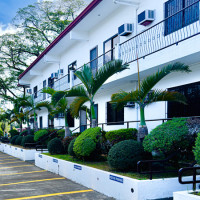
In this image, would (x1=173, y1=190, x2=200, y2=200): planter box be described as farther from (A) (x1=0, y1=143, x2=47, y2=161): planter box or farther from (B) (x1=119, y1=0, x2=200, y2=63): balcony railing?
(A) (x1=0, y1=143, x2=47, y2=161): planter box

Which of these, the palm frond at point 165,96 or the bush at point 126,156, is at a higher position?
the palm frond at point 165,96

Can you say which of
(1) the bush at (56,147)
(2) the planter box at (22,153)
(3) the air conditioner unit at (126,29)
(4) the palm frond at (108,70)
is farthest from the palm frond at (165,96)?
(2) the planter box at (22,153)

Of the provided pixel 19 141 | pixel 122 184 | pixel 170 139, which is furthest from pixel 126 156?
pixel 19 141

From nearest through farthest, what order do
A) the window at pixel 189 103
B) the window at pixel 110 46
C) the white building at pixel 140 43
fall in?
the white building at pixel 140 43, the window at pixel 189 103, the window at pixel 110 46

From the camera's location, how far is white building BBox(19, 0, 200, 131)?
9633 mm

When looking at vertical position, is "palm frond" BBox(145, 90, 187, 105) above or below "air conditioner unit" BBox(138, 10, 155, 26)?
below

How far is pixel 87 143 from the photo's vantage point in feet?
34.1

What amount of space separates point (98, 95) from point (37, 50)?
23344 millimetres

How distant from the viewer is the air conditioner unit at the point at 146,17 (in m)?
11.3

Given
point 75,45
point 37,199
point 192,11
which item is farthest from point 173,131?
point 75,45

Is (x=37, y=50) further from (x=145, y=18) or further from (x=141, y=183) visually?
(x=141, y=183)

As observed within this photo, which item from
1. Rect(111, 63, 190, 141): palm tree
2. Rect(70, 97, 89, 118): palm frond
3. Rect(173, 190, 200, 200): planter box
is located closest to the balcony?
Rect(111, 63, 190, 141): palm tree

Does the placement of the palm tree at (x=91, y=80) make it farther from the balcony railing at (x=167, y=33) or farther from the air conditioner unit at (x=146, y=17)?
the air conditioner unit at (x=146, y=17)

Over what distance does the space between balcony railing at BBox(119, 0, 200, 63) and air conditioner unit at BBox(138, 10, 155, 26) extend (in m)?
0.45
